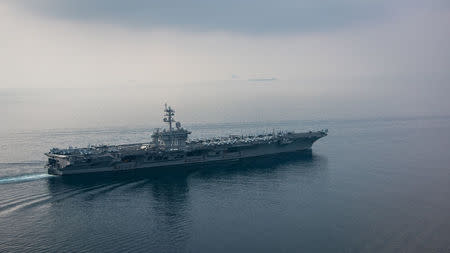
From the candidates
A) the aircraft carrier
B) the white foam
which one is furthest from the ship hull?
the white foam

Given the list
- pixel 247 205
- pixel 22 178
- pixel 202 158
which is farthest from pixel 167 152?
pixel 247 205

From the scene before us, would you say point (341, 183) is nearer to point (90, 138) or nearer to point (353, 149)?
point (353, 149)

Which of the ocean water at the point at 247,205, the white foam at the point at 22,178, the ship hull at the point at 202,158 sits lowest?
the ocean water at the point at 247,205

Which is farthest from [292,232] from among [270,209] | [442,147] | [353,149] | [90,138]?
[90,138]

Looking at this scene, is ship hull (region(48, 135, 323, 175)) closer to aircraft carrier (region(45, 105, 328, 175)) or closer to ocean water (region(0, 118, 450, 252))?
aircraft carrier (region(45, 105, 328, 175))

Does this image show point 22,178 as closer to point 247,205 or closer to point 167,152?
point 167,152

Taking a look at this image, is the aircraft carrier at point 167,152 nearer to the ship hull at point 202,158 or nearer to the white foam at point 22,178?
the ship hull at point 202,158

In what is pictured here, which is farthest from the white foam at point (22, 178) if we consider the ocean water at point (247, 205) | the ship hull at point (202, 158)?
the ship hull at point (202, 158)
